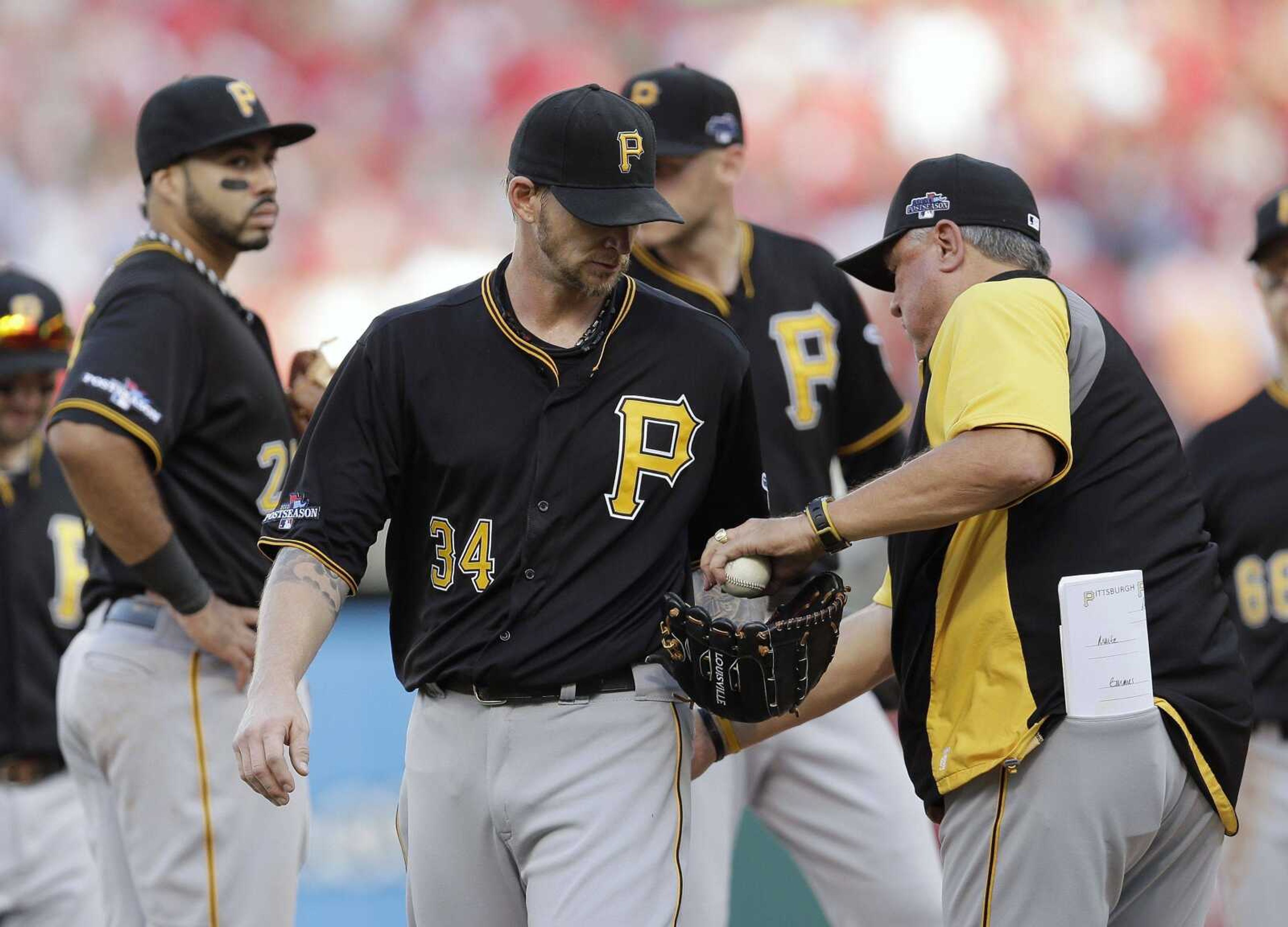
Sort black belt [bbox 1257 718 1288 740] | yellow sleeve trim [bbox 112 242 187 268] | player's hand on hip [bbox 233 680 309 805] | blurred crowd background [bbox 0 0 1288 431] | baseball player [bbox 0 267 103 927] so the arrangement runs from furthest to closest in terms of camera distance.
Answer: blurred crowd background [bbox 0 0 1288 431], baseball player [bbox 0 267 103 927], black belt [bbox 1257 718 1288 740], yellow sleeve trim [bbox 112 242 187 268], player's hand on hip [bbox 233 680 309 805]

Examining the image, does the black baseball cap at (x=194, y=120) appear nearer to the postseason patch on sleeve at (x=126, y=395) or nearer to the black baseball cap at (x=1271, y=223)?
the postseason patch on sleeve at (x=126, y=395)

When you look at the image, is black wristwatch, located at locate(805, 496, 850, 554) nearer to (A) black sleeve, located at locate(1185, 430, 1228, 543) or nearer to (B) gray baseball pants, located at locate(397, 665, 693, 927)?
(B) gray baseball pants, located at locate(397, 665, 693, 927)

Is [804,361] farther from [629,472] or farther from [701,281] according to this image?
[629,472]

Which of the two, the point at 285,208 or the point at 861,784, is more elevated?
the point at 285,208

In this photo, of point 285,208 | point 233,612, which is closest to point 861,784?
point 233,612

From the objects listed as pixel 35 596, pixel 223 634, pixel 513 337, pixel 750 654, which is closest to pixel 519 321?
pixel 513 337

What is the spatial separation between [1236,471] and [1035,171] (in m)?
5.75

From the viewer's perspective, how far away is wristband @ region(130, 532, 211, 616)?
361 cm

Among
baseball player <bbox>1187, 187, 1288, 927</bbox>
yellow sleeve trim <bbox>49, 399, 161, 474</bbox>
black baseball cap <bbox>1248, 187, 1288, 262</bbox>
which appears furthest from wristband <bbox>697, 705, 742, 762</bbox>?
black baseball cap <bbox>1248, 187, 1288, 262</bbox>

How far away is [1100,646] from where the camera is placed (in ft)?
8.48

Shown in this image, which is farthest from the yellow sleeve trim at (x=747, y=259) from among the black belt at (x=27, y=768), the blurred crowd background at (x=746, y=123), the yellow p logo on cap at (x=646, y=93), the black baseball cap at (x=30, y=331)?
the blurred crowd background at (x=746, y=123)

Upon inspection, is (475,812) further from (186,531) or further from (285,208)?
(285,208)

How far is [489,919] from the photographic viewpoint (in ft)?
9.09

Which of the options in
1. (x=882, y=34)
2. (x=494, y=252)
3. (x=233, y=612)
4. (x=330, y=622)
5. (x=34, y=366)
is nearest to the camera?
(x=330, y=622)
